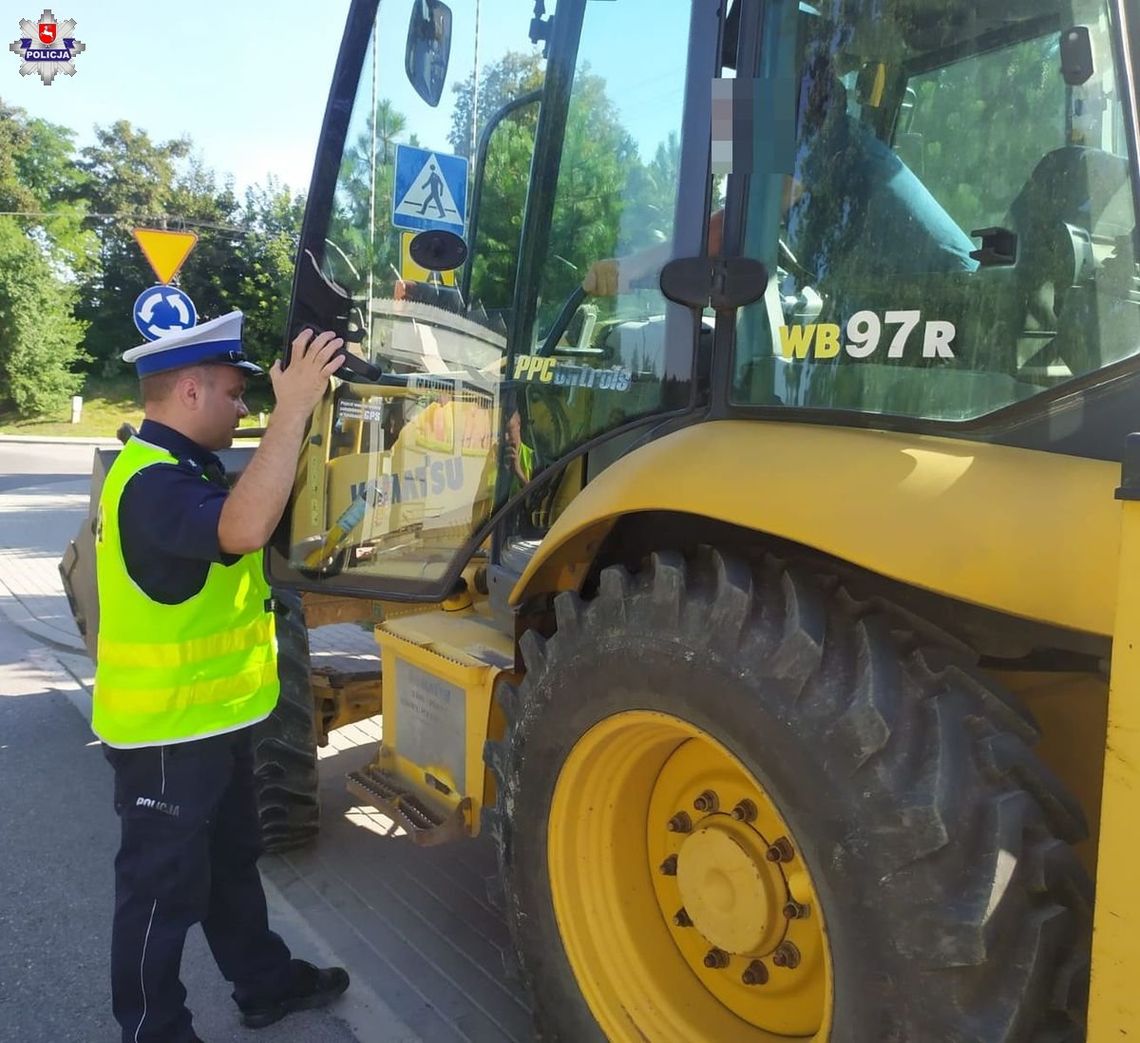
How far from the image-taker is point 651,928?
87.7 inches

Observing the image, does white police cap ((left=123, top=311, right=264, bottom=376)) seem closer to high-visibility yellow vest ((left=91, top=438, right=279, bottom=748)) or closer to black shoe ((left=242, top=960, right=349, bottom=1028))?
high-visibility yellow vest ((left=91, top=438, right=279, bottom=748))

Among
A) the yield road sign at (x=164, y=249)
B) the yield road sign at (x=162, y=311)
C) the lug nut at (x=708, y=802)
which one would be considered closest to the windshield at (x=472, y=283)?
the lug nut at (x=708, y=802)

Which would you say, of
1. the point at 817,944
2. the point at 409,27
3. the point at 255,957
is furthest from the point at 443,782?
the point at 409,27

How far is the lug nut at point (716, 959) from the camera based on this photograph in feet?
6.87

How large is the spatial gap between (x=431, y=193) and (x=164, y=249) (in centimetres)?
533

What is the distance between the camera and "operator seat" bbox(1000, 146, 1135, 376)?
157 centimetres

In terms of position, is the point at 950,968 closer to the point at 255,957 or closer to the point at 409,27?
the point at 255,957

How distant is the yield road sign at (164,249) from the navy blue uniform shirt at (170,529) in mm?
5434

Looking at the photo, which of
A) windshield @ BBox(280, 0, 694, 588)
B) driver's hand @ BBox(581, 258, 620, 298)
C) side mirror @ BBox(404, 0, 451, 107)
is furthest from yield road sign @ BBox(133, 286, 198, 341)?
driver's hand @ BBox(581, 258, 620, 298)

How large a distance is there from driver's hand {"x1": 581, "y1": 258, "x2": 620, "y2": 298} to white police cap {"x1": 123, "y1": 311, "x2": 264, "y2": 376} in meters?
0.89

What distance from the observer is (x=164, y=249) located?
23.4 ft

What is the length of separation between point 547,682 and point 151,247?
629 centimetres

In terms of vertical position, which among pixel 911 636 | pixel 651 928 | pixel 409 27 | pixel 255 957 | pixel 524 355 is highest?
pixel 409 27

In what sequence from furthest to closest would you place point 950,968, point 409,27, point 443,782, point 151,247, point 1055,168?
point 151,247 < point 443,782 < point 409,27 < point 1055,168 < point 950,968
